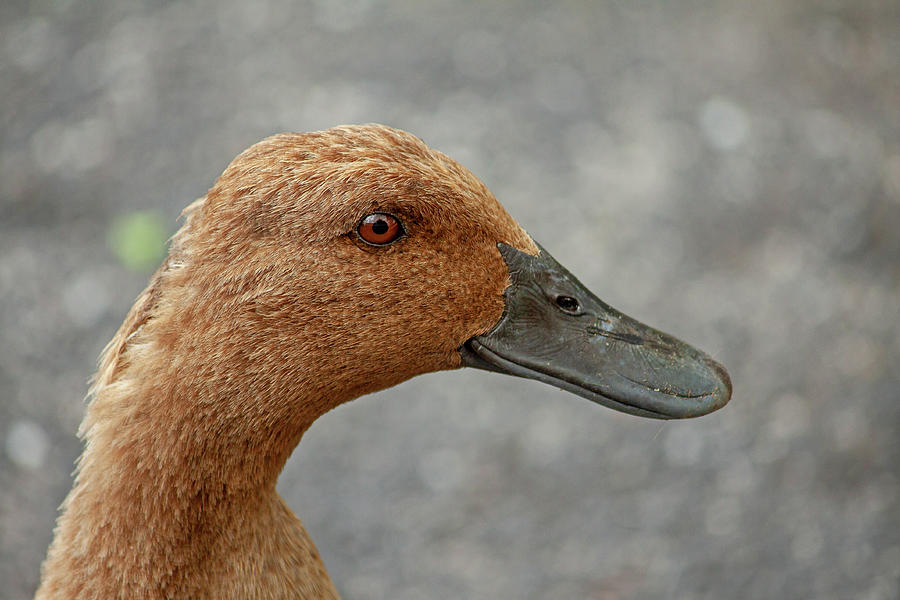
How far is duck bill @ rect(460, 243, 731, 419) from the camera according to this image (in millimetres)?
2445

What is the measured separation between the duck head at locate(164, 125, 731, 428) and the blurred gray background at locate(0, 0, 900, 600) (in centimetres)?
246

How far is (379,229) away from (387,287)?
15cm

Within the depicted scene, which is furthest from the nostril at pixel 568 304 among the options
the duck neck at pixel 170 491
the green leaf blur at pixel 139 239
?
the green leaf blur at pixel 139 239

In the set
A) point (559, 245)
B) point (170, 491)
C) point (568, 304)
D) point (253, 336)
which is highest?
point (559, 245)

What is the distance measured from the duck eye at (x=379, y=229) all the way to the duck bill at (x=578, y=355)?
323 millimetres

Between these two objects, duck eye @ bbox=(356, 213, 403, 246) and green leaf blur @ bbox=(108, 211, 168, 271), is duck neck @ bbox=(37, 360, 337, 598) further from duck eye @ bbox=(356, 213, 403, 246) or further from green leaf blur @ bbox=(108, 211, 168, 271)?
green leaf blur @ bbox=(108, 211, 168, 271)

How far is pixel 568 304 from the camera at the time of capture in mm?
2523

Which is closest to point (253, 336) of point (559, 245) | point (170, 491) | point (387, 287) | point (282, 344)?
point (282, 344)

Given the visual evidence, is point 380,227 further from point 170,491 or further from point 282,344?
point 170,491

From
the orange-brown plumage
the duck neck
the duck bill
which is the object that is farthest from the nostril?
the duck neck

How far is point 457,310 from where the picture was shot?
2.38 metres

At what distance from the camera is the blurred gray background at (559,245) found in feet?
15.5

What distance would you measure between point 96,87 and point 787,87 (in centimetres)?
491

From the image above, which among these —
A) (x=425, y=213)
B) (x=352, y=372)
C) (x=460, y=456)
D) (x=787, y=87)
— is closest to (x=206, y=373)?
(x=352, y=372)
